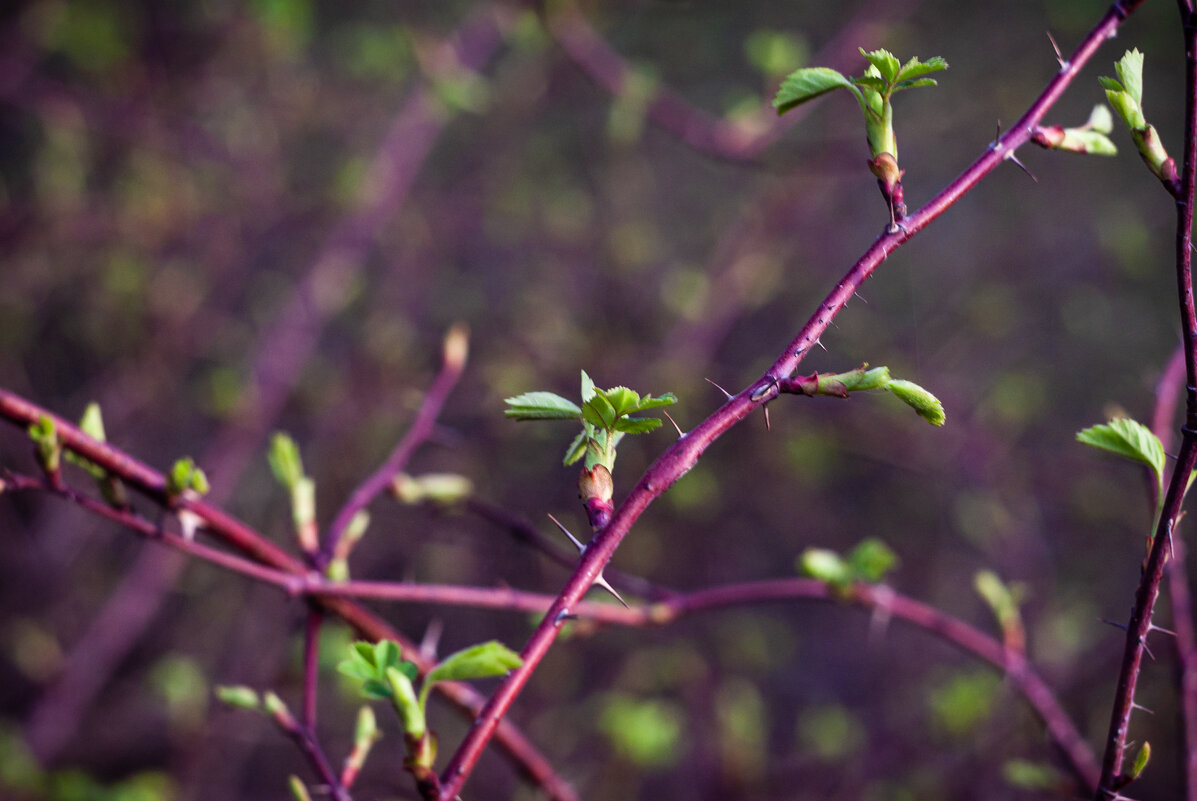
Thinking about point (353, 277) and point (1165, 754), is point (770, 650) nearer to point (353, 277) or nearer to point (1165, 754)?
point (1165, 754)

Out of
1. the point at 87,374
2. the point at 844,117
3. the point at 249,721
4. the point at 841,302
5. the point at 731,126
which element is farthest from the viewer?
the point at 87,374

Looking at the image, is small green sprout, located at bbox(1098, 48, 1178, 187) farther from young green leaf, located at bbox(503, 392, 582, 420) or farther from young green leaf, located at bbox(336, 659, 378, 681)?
young green leaf, located at bbox(336, 659, 378, 681)

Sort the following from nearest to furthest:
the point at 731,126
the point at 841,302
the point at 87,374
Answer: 1. the point at 841,302
2. the point at 731,126
3. the point at 87,374

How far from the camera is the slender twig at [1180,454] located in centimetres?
46

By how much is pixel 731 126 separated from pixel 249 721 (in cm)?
182

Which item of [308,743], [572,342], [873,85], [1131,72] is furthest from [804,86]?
[572,342]

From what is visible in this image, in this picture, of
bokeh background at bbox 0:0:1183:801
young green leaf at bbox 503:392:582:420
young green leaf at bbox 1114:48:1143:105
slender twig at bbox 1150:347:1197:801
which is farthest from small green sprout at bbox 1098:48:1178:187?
bokeh background at bbox 0:0:1183:801

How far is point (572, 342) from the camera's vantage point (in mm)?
2225

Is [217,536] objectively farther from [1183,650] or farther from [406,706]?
[1183,650]

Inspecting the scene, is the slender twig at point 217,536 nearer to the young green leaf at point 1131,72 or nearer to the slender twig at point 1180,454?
the slender twig at point 1180,454

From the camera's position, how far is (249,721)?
200cm

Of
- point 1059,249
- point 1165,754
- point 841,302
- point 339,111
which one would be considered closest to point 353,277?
point 339,111

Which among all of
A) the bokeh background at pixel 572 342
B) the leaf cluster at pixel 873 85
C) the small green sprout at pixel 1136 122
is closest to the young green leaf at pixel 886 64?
the leaf cluster at pixel 873 85

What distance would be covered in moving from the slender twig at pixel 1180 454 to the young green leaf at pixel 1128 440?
0.6 inches
